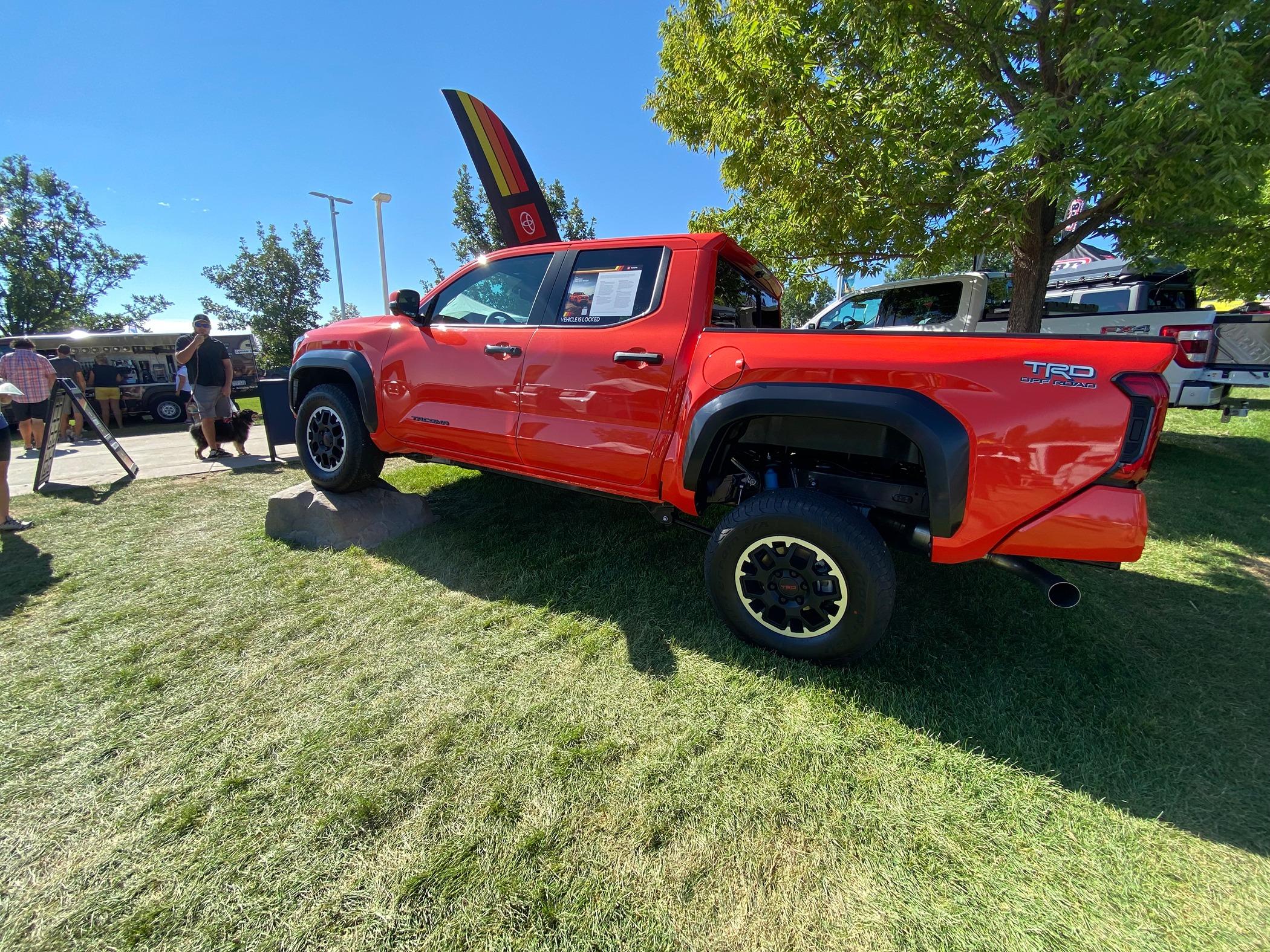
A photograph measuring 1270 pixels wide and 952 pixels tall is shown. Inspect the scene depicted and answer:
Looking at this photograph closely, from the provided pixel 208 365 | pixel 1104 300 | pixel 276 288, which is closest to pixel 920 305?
pixel 1104 300

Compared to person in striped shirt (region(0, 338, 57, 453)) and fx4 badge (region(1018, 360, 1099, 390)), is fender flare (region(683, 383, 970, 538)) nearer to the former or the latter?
fx4 badge (region(1018, 360, 1099, 390))

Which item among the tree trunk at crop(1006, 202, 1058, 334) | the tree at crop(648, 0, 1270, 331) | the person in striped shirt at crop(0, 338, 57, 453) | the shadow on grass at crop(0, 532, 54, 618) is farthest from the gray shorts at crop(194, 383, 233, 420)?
the tree trunk at crop(1006, 202, 1058, 334)

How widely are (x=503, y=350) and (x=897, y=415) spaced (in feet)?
6.83

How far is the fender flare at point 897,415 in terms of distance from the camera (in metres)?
1.90

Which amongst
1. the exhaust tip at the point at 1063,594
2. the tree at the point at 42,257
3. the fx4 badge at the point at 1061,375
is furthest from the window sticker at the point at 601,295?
the tree at the point at 42,257

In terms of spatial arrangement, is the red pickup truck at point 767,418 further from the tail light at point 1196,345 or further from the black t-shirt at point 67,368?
the black t-shirt at point 67,368

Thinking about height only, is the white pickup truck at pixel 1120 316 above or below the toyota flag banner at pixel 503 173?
below

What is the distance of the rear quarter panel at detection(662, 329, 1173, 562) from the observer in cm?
173

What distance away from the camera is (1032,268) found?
472 cm

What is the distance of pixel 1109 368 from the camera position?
1723 millimetres

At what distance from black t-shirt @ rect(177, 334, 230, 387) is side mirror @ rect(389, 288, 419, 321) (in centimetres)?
469

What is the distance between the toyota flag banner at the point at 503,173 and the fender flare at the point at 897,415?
690cm

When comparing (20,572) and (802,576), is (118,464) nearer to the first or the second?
(20,572)

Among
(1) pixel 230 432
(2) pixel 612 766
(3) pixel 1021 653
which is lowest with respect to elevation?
(2) pixel 612 766
